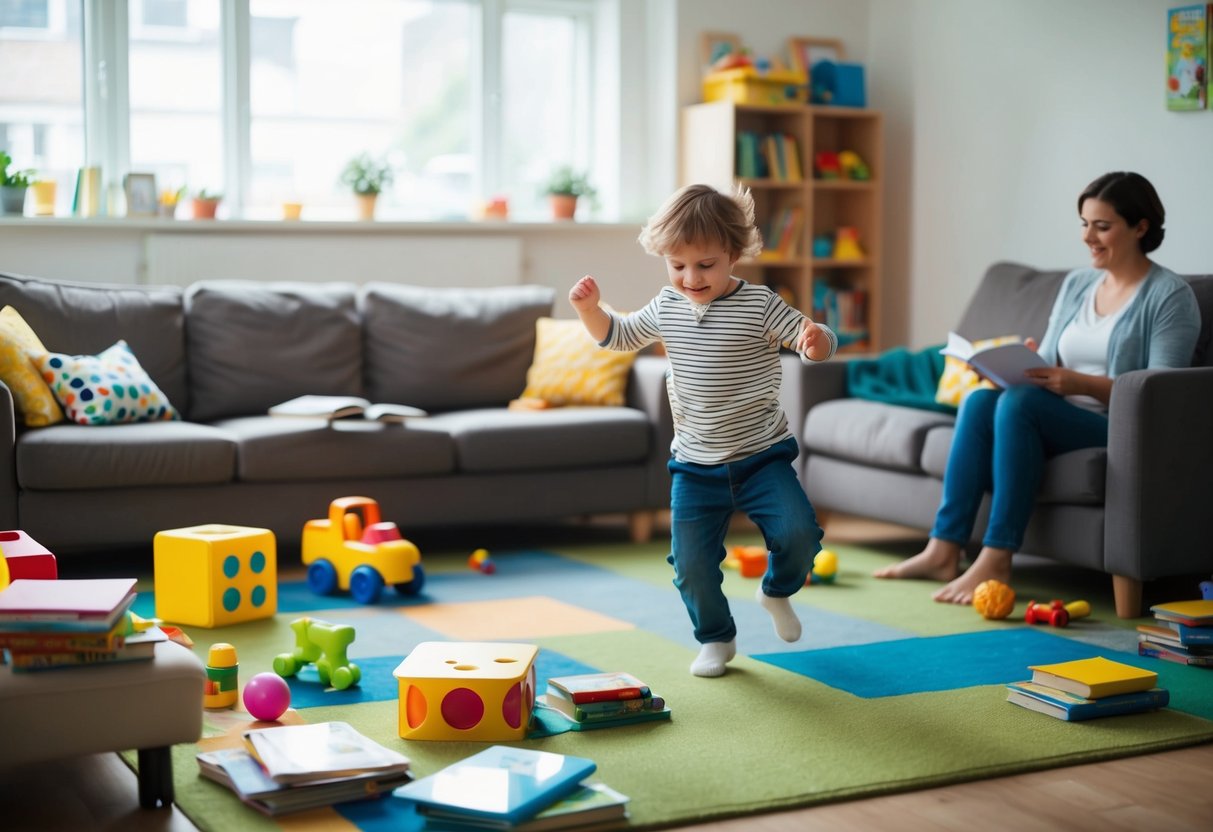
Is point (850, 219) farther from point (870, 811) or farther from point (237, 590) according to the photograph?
point (870, 811)

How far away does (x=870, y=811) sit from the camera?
86.0 inches

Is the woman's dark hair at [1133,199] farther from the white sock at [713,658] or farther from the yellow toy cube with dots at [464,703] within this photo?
the yellow toy cube with dots at [464,703]

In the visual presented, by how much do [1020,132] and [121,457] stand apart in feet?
11.1

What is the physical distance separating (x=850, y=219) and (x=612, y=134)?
1.06 m

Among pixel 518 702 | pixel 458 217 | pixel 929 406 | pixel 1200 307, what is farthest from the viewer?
pixel 458 217

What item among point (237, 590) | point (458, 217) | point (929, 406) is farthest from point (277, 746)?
point (458, 217)

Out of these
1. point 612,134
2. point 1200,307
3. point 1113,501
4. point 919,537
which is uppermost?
point 612,134

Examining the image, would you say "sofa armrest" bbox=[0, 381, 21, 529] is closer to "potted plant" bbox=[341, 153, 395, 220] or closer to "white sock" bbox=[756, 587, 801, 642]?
"potted plant" bbox=[341, 153, 395, 220]

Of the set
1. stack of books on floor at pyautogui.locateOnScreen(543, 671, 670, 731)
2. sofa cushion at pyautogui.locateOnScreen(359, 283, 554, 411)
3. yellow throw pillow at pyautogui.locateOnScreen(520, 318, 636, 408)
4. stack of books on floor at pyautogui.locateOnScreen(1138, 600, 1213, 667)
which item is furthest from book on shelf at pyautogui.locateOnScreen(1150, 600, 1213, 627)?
sofa cushion at pyautogui.locateOnScreen(359, 283, 554, 411)

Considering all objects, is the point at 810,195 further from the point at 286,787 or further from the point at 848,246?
the point at 286,787

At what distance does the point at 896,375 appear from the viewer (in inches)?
181

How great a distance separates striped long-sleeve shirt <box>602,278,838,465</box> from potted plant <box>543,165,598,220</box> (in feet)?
9.35

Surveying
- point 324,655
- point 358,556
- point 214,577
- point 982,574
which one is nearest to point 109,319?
point 358,556

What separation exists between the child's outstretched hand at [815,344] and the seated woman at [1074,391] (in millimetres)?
1123
